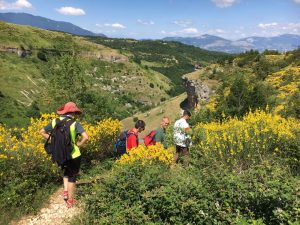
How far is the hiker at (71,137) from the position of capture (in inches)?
259

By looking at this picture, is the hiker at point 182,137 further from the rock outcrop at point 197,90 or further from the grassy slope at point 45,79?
the grassy slope at point 45,79

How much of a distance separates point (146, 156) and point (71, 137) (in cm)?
157

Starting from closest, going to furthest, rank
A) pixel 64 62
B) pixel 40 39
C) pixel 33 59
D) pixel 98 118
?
1. pixel 98 118
2. pixel 64 62
3. pixel 33 59
4. pixel 40 39

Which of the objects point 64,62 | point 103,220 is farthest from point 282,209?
point 64,62

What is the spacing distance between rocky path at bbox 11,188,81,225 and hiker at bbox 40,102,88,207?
8.0 inches

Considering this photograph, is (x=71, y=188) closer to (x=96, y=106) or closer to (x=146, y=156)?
(x=146, y=156)

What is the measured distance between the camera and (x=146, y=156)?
7.04 meters

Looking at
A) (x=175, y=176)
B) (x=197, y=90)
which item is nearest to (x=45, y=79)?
(x=197, y=90)

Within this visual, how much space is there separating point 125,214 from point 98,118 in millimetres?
10242

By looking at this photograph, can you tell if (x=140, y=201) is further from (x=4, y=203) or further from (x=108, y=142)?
(x=108, y=142)

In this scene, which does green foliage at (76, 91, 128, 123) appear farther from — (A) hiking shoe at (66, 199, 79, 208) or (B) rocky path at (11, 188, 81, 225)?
(A) hiking shoe at (66, 199, 79, 208)

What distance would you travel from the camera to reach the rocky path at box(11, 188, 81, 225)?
21.3ft

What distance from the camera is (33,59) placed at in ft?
340

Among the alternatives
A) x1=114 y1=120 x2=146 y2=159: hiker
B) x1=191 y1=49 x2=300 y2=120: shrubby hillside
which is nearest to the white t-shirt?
x1=114 y1=120 x2=146 y2=159: hiker
